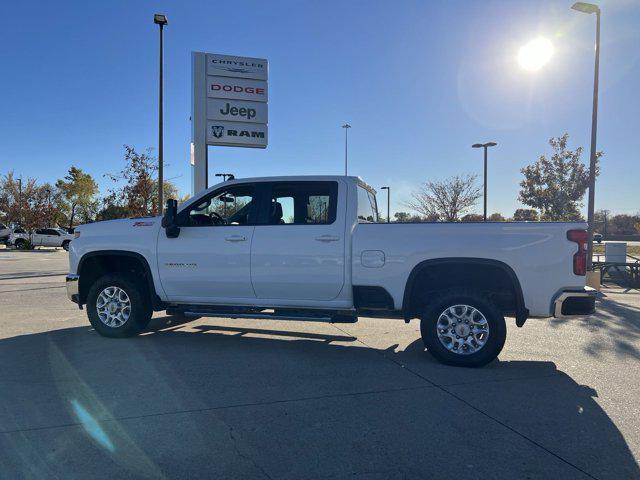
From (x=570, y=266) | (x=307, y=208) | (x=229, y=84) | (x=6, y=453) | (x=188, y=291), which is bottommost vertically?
(x=6, y=453)

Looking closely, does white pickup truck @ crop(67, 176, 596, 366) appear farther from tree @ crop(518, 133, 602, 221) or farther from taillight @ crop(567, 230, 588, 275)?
tree @ crop(518, 133, 602, 221)

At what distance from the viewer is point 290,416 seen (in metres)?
3.78

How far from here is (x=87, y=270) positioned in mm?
6488

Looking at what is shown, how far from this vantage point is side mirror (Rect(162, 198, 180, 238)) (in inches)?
225

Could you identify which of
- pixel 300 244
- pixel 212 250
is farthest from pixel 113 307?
pixel 300 244

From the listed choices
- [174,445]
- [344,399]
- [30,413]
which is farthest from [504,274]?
[30,413]

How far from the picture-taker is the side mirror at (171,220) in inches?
225

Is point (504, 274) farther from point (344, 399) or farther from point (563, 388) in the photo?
point (344, 399)

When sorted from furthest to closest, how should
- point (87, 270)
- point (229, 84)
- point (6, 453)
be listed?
1. point (229, 84)
2. point (87, 270)
3. point (6, 453)

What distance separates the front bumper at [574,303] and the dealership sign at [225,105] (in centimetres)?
1106

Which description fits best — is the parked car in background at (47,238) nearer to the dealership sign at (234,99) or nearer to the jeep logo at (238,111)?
the dealership sign at (234,99)

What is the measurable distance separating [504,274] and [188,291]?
377 cm

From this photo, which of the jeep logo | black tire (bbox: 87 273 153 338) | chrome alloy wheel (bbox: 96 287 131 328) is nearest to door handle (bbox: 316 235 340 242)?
black tire (bbox: 87 273 153 338)

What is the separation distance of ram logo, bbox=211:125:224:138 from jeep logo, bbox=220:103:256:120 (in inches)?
18.9
